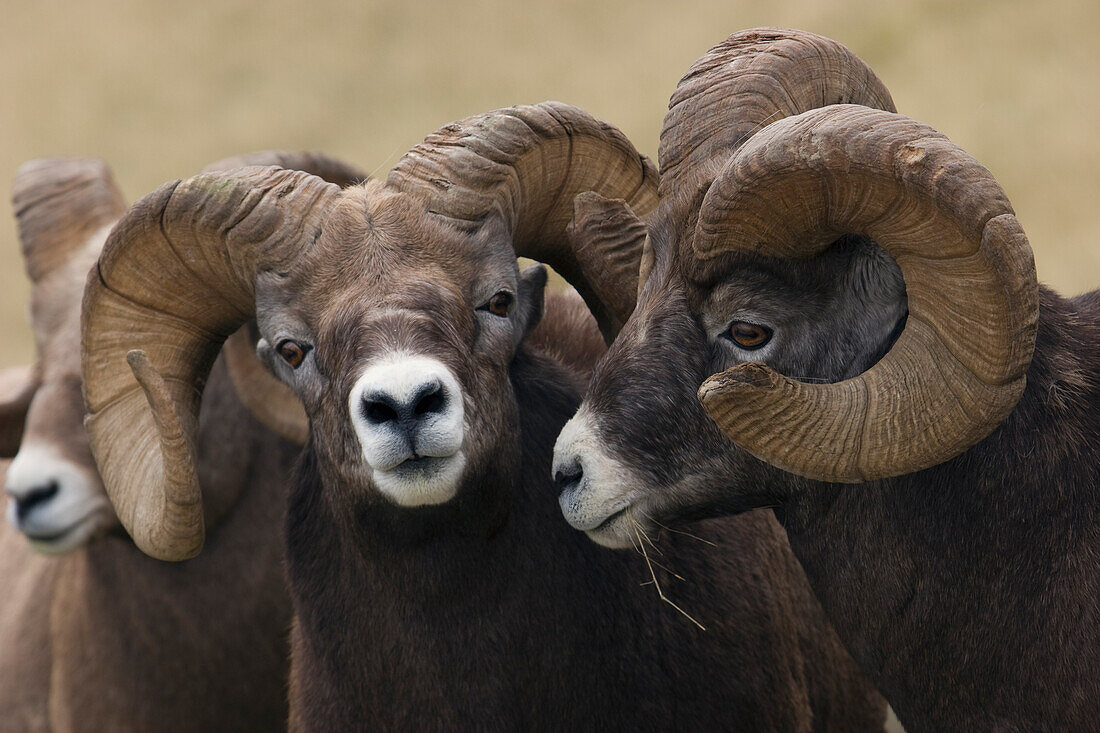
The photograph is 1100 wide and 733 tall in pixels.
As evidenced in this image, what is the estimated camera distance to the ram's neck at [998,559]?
Result: 388cm

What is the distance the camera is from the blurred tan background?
18719 millimetres

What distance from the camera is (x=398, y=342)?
4.07 m

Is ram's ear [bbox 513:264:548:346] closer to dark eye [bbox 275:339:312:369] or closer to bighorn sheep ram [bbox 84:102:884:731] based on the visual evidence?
bighorn sheep ram [bbox 84:102:884:731]

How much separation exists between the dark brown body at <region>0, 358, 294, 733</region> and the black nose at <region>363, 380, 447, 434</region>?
3112 mm

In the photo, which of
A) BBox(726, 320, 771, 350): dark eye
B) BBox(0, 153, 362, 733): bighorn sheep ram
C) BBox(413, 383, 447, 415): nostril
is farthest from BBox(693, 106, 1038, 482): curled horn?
BBox(0, 153, 362, 733): bighorn sheep ram

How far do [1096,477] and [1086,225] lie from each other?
15136 millimetres

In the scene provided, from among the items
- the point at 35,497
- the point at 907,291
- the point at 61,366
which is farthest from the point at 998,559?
the point at 61,366

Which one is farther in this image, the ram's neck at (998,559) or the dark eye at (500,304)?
the dark eye at (500,304)

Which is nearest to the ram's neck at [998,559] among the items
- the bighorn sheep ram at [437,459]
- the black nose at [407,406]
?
the bighorn sheep ram at [437,459]

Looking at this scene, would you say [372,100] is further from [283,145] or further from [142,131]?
[142,131]

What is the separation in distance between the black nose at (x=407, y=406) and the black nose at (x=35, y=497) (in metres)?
3.05

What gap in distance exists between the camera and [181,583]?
6.93m

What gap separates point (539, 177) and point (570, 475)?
145 centimetres

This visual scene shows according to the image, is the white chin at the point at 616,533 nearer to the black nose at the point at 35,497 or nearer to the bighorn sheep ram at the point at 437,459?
the bighorn sheep ram at the point at 437,459
